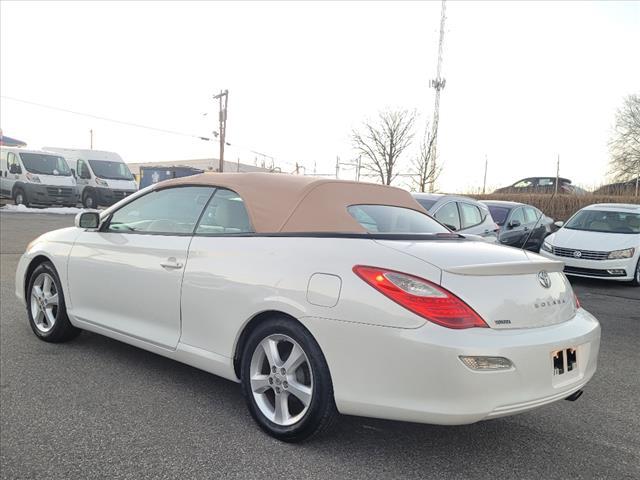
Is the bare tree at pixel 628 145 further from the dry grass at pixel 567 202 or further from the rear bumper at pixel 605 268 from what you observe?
the rear bumper at pixel 605 268

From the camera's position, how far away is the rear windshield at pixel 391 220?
3.57m

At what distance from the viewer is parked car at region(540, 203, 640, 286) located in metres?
9.12

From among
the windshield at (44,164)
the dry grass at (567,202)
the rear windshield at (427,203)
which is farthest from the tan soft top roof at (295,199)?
the dry grass at (567,202)

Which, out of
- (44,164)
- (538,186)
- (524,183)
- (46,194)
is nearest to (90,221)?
(46,194)

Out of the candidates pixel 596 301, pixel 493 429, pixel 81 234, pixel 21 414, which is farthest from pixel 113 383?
pixel 596 301

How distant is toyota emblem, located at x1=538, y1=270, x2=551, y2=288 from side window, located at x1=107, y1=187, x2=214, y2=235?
2113 mm

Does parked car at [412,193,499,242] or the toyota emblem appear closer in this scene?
the toyota emblem

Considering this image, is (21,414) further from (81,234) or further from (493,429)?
(493,429)

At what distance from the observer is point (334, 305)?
2.74m

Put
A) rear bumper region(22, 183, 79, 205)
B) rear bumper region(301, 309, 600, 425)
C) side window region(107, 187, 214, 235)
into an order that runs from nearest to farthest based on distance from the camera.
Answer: rear bumper region(301, 309, 600, 425) → side window region(107, 187, 214, 235) → rear bumper region(22, 183, 79, 205)

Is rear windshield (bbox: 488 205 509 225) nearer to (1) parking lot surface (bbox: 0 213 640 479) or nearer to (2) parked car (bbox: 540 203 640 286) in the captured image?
(2) parked car (bbox: 540 203 640 286)

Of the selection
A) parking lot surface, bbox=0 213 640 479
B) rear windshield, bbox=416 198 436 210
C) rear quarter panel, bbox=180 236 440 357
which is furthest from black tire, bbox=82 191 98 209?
rear quarter panel, bbox=180 236 440 357

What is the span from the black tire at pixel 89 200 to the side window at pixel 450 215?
18.3m

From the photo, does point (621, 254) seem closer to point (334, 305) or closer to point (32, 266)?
point (334, 305)
